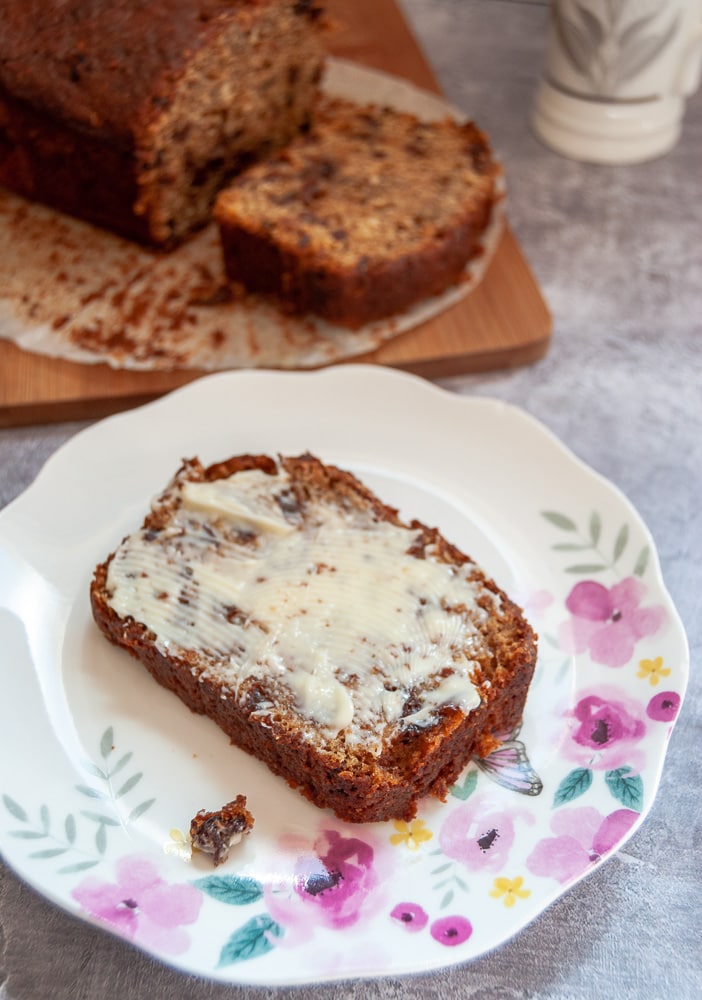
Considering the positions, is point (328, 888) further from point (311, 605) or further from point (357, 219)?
point (357, 219)

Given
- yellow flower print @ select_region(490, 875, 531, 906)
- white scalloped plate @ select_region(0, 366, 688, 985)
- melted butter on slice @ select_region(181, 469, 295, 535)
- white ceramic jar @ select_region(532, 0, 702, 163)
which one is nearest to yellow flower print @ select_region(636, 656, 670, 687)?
white scalloped plate @ select_region(0, 366, 688, 985)

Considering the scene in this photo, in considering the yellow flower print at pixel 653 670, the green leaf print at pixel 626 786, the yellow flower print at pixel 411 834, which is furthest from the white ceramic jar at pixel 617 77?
the yellow flower print at pixel 411 834

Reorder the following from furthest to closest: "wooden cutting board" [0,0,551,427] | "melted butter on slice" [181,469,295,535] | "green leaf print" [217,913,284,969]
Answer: "wooden cutting board" [0,0,551,427] → "melted butter on slice" [181,469,295,535] → "green leaf print" [217,913,284,969]

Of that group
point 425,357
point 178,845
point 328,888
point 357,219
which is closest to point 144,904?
point 178,845

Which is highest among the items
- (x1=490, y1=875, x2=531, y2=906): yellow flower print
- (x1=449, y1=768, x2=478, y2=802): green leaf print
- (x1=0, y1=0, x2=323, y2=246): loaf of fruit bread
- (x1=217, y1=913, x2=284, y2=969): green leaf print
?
(x1=0, y1=0, x2=323, y2=246): loaf of fruit bread

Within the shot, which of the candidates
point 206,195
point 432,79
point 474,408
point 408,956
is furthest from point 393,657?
point 432,79

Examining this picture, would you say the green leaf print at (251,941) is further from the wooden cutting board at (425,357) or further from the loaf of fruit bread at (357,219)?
the loaf of fruit bread at (357,219)

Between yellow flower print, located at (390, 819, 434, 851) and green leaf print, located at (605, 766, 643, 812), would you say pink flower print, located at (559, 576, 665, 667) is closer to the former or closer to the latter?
green leaf print, located at (605, 766, 643, 812)
